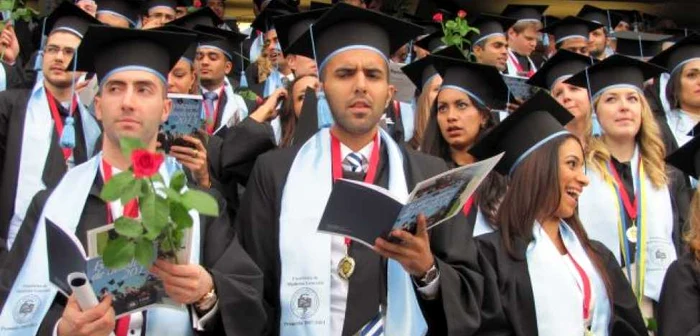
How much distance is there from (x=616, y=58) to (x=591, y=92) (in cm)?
28

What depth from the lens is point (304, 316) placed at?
404 cm

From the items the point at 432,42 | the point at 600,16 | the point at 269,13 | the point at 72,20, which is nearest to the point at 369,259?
the point at 72,20

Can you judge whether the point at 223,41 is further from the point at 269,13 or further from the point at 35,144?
the point at 35,144

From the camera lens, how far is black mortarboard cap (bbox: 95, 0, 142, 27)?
28.6 feet

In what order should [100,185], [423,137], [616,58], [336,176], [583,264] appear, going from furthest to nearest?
[616,58] → [423,137] → [583,264] → [336,176] → [100,185]

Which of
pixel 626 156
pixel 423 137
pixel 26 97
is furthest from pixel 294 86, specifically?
pixel 626 156

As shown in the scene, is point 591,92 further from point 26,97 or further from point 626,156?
point 26,97

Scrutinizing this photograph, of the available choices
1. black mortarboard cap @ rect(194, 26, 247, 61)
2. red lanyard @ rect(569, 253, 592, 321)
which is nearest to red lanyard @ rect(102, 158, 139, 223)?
red lanyard @ rect(569, 253, 592, 321)

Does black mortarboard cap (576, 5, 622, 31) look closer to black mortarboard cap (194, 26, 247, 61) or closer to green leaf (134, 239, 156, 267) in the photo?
black mortarboard cap (194, 26, 247, 61)

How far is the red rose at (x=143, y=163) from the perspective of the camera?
2988 millimetres

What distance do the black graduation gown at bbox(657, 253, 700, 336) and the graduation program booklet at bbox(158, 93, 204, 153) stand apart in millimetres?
2431

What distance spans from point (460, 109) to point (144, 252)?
3428 millimetres

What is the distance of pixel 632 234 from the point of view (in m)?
5.98

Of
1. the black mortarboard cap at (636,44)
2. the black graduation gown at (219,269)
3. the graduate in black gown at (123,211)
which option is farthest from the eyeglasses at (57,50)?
the black mortarboard cap at (636,44)
